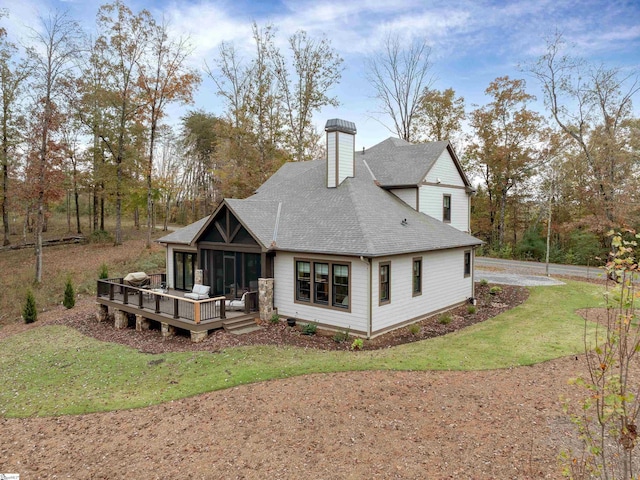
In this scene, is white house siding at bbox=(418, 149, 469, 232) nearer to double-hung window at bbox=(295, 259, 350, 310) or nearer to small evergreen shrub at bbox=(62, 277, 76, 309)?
double-hung window at bbox=(295, 259, 350, 310)

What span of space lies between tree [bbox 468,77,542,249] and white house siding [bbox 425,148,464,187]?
15.1 meters

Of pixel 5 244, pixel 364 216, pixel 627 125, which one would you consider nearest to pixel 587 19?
pixel 364 216

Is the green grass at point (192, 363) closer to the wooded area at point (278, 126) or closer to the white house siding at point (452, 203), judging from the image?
the white house siding at point (452, 203)

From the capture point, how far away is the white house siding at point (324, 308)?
1242 cm

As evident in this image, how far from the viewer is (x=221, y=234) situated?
15688 mm

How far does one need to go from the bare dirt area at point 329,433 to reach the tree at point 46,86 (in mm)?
18508

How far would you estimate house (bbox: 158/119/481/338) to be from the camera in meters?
12.9

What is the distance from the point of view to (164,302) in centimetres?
1411

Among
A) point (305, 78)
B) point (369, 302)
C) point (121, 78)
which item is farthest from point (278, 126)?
point (369, 302)

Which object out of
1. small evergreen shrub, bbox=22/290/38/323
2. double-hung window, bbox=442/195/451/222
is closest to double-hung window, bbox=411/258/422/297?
double-hung window, bbox=442/195/451/222

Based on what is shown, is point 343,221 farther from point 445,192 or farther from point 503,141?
point 503,141

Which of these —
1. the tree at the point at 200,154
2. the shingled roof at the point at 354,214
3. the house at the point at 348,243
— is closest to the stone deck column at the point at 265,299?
the house at the point at 348,243

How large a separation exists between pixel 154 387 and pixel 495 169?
32.0 meters

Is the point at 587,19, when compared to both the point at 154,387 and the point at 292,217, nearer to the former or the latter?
the point at 292,217
